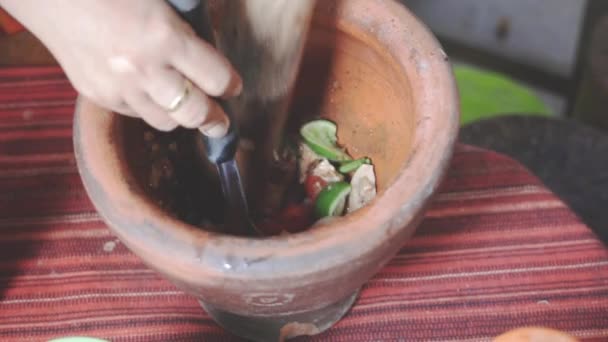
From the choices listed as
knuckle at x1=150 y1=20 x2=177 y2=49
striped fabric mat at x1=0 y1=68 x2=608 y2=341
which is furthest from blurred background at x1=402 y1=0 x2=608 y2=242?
knuckle at x1=150 y1=20 x2=177 y2=49

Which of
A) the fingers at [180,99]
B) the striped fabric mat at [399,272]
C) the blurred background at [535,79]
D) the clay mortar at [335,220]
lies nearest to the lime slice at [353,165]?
the clay mortar at [335,220]

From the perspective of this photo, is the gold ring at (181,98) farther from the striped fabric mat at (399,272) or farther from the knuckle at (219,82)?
the striped fabric mat at (399,272)

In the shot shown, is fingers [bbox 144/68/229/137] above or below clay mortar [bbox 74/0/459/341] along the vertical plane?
above

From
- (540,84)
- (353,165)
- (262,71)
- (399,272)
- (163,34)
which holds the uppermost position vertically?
(163,34)

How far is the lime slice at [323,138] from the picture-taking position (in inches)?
32.1

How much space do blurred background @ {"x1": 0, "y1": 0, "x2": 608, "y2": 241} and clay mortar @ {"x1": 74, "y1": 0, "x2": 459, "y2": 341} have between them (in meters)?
0.47

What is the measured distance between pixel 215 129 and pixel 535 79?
1.60 m

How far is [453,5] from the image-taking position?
7.20 feet

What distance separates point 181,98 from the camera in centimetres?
56

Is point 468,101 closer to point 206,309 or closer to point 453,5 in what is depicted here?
point 453,5

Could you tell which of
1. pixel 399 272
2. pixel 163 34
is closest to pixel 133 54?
pixel 163 34

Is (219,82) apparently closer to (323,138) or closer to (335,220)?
(335,220)

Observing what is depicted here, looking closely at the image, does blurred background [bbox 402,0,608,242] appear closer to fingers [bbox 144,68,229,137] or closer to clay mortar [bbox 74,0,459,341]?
clay mortar [bbox 74,0,459,341]

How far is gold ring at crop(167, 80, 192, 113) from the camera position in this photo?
562mm
